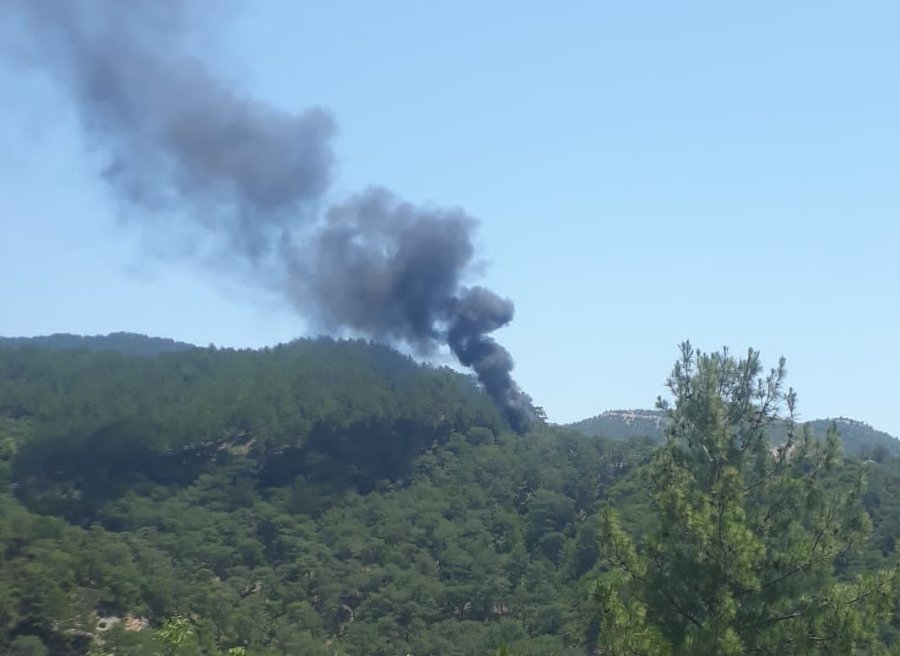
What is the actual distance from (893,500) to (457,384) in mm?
53058

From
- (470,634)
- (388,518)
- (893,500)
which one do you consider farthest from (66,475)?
(893,500)

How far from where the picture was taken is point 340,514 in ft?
279

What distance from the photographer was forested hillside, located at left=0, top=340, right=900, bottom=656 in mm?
17781

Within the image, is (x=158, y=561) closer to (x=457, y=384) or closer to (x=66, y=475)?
(x=66, y=475)

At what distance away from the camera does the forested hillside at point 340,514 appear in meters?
17.8

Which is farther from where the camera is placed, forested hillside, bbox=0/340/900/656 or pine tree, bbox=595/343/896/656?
forested hillside, bbox=0/340/900/656

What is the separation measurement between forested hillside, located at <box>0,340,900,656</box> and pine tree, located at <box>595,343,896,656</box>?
0.06 metres

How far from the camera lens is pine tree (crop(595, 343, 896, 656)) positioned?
51.8ft

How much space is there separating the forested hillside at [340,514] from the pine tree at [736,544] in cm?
6

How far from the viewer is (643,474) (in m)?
18.7

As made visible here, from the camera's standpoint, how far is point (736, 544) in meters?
15.9

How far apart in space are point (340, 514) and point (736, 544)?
235ft

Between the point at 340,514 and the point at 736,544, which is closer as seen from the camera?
the point at 736,544

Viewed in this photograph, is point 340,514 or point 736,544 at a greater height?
point 340,514
